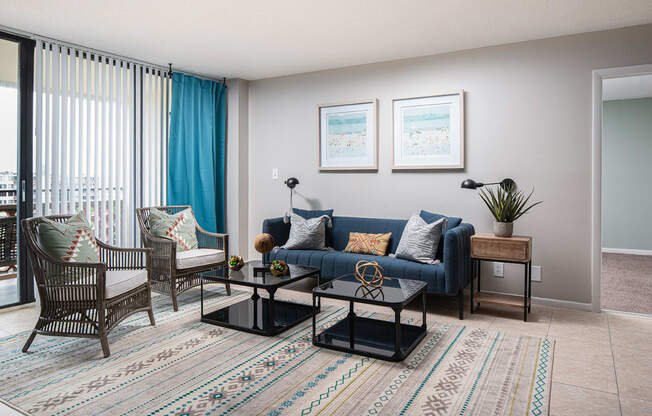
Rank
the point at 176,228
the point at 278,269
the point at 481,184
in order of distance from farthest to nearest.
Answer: the point at 176,228 < the point at 481,184 < the point at 278,269

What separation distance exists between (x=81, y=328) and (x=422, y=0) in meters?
3.16

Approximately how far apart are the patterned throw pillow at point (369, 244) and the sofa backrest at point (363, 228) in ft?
0.32

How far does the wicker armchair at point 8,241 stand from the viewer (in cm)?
362

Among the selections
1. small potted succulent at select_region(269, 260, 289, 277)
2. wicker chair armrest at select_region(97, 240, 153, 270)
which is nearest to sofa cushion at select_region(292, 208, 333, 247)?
small potted succulent at select_region(269, 260, 289, 277)

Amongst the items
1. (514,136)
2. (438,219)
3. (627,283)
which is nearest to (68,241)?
(438,219)

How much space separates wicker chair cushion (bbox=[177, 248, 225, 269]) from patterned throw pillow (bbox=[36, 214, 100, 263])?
30.7 inches

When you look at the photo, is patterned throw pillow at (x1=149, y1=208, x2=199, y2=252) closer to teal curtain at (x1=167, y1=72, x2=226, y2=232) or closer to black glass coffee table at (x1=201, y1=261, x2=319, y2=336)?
teal curtain at (x1=167, y1=72, x2=226, y2=232)

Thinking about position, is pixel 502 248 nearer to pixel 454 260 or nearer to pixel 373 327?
pixel 454 260

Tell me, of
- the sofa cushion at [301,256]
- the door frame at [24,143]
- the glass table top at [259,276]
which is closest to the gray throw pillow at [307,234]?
the sofa cushion at [301,256]

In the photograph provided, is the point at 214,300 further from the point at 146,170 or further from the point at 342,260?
the point at 146,170

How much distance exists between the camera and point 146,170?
459 centimetres

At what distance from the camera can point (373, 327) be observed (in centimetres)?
306

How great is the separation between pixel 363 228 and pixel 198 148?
2.14 metres

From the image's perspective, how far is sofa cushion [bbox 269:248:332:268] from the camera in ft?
13.3
